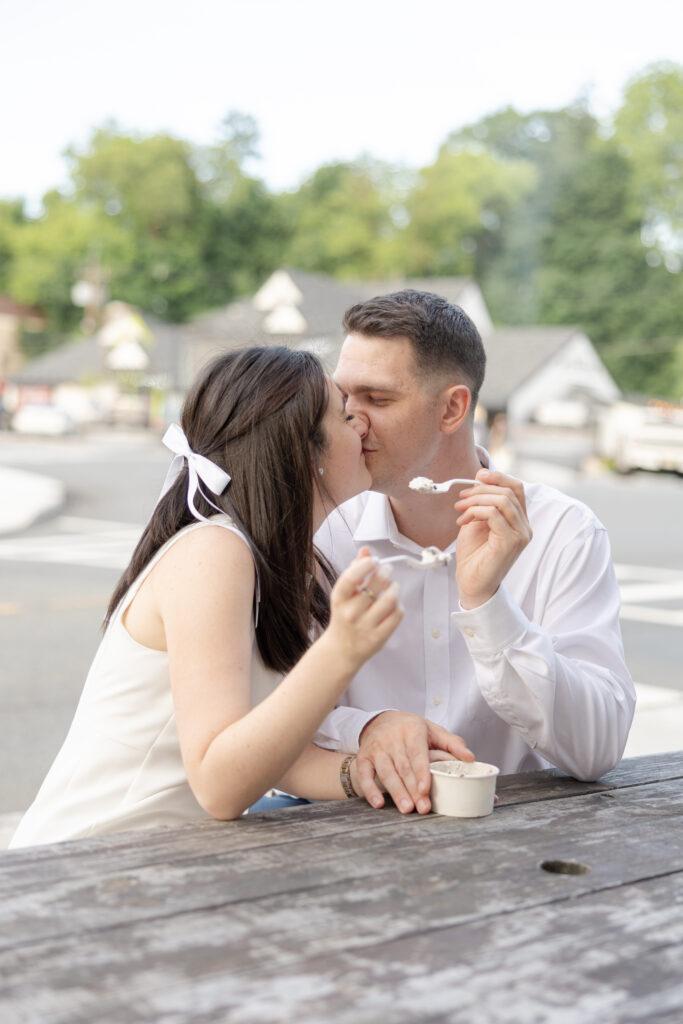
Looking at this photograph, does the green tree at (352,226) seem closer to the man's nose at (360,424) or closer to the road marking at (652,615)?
the road marking at (652,615)

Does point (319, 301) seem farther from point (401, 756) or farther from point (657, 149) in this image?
point (401, 756)

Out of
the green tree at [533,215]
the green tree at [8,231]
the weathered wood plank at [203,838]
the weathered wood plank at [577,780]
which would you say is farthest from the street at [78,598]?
the green tree at [8,231]

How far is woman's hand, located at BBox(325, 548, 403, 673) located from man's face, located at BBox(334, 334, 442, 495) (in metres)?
1.29

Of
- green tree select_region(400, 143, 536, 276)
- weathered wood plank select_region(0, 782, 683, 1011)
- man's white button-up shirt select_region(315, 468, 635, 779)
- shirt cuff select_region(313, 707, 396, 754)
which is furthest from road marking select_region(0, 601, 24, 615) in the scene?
green tree select_region(400, 143, 536, 276)

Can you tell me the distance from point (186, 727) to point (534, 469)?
36.1 metres

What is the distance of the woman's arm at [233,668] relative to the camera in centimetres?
177

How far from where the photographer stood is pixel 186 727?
6.68 ft

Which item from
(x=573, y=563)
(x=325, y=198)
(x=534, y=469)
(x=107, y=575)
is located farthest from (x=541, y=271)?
(x=573, y=563)

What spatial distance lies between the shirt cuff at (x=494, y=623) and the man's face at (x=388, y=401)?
31.1 inches

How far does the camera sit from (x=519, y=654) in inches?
91.0

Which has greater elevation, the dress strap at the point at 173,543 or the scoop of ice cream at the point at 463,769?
the dress strap at the point at 173,543

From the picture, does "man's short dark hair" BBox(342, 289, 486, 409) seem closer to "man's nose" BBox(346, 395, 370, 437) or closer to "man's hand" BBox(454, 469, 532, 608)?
"man's nose" BBox(346, 395, 370, 437)

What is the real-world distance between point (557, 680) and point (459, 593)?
10.0 inches

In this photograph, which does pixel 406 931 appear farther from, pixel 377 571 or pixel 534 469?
pixel 534 469
